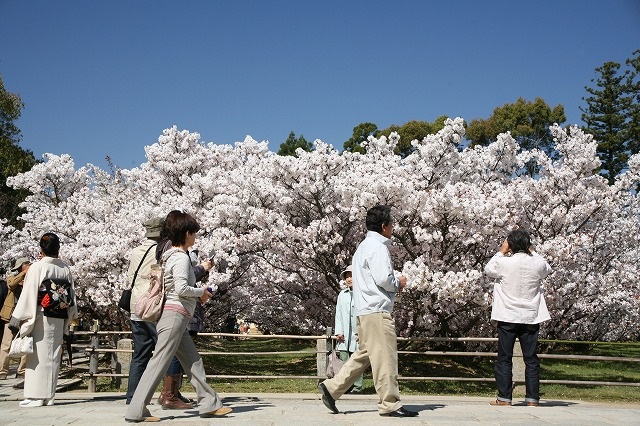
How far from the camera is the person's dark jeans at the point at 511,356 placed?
588 centimetres

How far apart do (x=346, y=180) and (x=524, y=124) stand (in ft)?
116

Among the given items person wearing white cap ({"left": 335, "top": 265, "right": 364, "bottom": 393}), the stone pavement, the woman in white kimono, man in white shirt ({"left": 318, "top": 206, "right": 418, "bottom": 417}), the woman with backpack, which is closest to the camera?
the woman with backpack

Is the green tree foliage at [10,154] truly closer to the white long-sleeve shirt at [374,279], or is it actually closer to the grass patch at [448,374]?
the grass patch at [448,374]

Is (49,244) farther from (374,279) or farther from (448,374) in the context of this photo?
(448,374)

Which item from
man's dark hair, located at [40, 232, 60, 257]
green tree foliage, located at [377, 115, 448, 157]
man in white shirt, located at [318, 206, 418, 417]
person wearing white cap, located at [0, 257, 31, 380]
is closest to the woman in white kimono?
man's dark hair, located at [40, 232, 60, 257]

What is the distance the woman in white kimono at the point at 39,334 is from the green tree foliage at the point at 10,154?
21.5 meters

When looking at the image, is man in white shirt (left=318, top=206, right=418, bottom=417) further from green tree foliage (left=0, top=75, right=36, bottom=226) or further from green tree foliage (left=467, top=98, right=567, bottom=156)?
green tree foliage (left=467, top=98, right=567, bottom=156)

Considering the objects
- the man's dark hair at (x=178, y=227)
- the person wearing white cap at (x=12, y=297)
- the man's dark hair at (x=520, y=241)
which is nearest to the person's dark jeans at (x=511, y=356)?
the man's dark hair at (x=520, y=241)

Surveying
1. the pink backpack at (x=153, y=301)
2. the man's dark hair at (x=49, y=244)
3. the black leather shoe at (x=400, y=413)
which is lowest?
the black leather shoe at (x=400, y=413)

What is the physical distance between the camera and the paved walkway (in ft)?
15.7

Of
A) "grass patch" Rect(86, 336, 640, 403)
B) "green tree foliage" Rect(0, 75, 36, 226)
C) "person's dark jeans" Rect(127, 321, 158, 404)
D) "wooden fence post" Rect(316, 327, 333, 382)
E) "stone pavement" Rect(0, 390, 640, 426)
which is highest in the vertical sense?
"green tree foliage" Rect(0, 75, 36, 226)

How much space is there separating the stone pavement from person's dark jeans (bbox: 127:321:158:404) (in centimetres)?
33

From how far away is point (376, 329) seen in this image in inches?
196

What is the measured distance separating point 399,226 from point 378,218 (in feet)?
20.9
